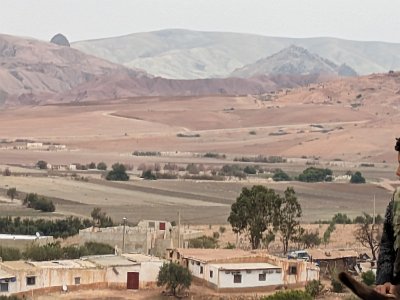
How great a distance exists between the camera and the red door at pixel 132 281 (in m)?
30.5

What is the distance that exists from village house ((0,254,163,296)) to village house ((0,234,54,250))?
6.17 metres

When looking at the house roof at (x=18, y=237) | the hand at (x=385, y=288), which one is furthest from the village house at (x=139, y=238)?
the hand at (x=385, y=288)

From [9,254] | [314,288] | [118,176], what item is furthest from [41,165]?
[314,288]

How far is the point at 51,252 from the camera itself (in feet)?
111

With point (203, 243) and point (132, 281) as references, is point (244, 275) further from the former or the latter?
point (203, 243)

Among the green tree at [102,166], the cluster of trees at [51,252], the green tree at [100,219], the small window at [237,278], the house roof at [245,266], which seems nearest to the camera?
the house roof at [245,266]

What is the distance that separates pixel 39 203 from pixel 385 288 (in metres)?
52.6

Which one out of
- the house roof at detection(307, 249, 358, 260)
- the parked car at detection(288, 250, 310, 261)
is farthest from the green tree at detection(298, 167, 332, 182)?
the parked car at detection(288, 250, 310, 261)

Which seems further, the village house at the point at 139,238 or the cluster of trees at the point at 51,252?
the village house at the point at 139,238

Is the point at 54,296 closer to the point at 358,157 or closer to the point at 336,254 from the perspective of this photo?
the point at 336,254

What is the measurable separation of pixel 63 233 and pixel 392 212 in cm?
4027

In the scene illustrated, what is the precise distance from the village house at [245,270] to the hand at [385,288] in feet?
85.6

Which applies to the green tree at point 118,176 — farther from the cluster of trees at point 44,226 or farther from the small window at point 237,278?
the small window at point 237,278

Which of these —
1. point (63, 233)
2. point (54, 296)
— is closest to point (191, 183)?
point (63, 233)
